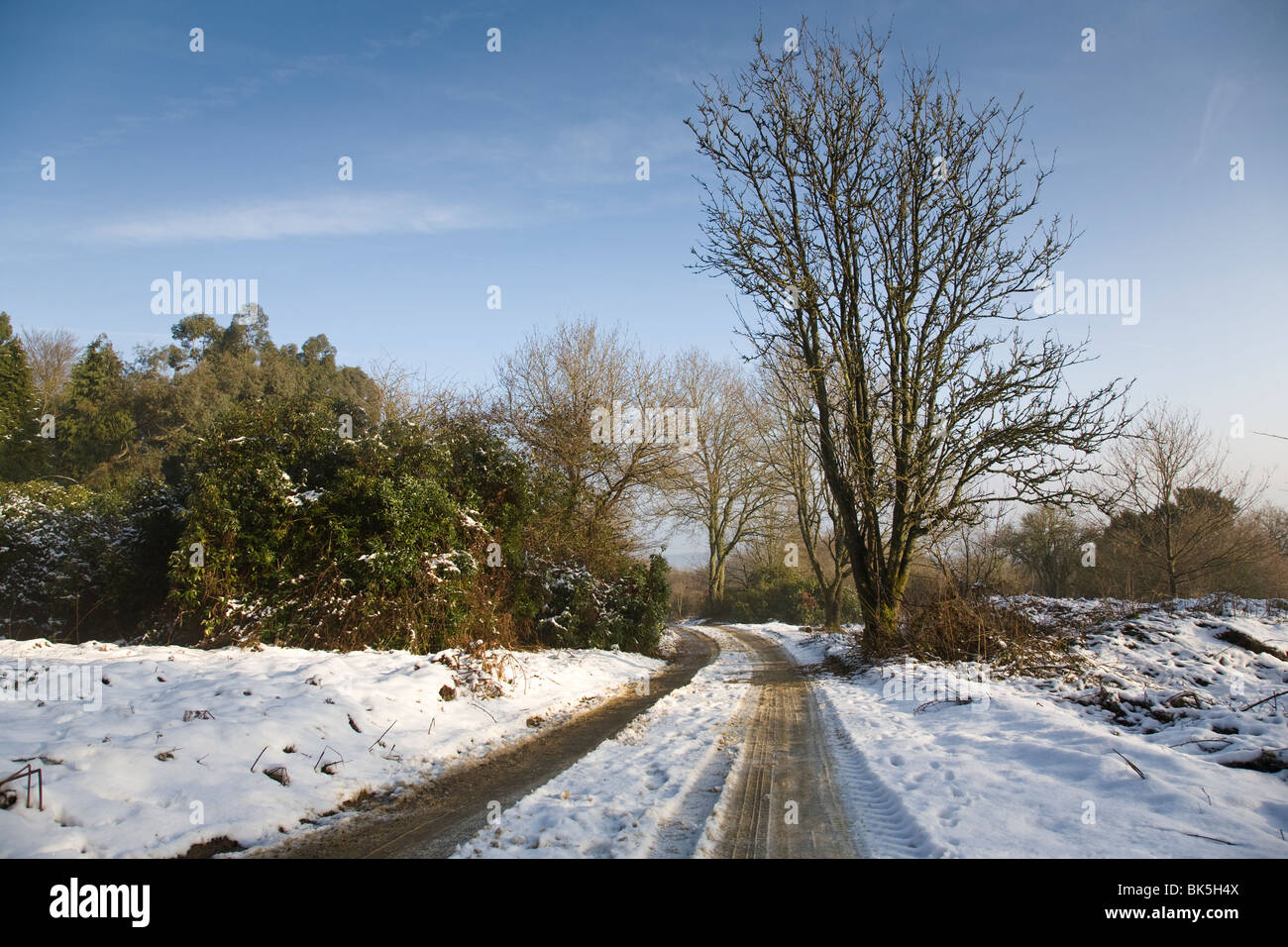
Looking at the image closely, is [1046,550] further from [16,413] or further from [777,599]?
[16,413]

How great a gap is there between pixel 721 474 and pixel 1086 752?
29301mm

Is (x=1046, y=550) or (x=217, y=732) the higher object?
(x=217, y=732)

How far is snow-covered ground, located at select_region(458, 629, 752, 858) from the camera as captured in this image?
3777mm

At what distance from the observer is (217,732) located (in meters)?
5.11

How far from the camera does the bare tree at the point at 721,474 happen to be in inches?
1254

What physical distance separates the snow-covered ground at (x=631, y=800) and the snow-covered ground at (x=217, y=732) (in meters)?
1.41

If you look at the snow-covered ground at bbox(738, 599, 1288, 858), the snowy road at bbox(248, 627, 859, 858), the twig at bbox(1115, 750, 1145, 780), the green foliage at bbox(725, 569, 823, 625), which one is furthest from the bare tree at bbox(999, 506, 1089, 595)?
the twig at bbox(1115, 750, 1145, 780)

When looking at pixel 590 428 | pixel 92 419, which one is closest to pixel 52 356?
pixel 92 419

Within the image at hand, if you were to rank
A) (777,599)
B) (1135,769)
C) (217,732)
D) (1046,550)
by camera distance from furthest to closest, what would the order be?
1. (777,599)
2. (1046,550)
3. (217,732)
4. (1135,769)

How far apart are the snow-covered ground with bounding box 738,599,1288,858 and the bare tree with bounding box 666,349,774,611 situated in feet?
66.7

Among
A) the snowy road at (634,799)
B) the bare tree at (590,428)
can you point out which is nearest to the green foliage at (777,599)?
the bare tree at (590,428)
